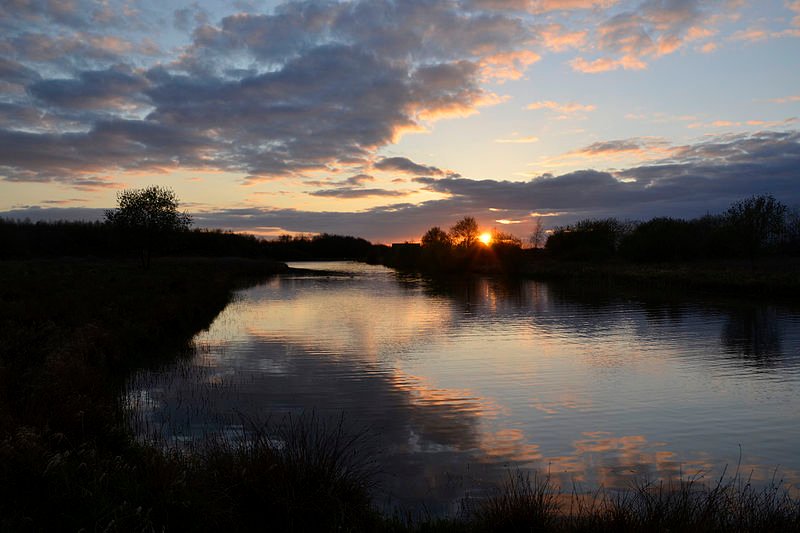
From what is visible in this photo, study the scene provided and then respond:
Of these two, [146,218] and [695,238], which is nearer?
[146,218]

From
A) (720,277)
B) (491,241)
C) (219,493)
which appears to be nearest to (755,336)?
(219,493)

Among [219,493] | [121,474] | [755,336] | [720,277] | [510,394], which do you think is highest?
[720,277]

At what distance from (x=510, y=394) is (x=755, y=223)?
53.1 m

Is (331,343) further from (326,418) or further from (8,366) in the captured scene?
(8,366)

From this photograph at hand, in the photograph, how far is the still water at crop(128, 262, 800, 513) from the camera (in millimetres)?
9875

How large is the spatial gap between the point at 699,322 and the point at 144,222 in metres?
49.4

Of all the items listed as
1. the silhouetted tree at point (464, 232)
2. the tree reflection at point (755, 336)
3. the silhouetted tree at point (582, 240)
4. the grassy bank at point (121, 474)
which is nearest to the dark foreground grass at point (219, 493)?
the grassy bank at point (121, 474)

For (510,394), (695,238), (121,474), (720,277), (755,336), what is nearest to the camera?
(121,474)

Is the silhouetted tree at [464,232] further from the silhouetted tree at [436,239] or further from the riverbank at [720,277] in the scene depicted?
the riverbank at [720,277]

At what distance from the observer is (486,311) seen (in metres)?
36.1

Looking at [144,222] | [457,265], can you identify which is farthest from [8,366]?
[457,265]

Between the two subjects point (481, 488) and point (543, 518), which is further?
point (481, 488)

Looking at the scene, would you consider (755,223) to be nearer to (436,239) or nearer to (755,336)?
(755,336)

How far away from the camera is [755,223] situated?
5562 cm
